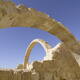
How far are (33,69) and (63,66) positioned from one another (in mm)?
1920

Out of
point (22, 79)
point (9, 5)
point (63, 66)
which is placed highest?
point (9, 5)

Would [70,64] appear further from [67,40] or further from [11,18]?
[11,18]

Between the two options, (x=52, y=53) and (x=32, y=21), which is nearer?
(x=32, y=21)

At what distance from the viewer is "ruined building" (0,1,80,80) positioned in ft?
13.4

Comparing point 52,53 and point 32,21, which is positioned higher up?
point 32,21

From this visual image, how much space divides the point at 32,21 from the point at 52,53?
4.57m

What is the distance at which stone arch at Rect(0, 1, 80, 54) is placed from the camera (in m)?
3.94

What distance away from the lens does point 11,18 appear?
13.3 ft

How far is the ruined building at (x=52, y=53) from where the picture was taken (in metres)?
4.08

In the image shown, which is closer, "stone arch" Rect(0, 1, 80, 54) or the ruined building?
"stone arch" Rect(0, 1, 80, 54)

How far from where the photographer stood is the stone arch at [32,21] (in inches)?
155

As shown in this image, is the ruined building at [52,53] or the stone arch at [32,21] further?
the ruined building at [52,53]

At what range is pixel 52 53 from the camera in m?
8.84

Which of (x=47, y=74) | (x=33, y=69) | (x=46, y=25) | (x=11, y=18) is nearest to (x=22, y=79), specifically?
(x=33, y=69)
